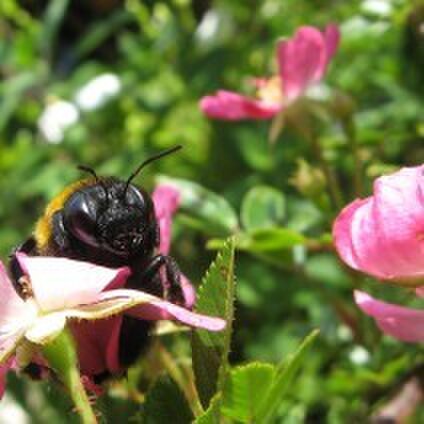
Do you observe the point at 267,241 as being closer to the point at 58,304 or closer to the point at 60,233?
the point at 60,233

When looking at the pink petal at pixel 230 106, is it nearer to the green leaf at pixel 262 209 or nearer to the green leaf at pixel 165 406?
the green leaf at pixel 262 209

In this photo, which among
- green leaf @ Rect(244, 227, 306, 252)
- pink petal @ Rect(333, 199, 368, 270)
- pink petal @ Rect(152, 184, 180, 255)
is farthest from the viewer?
green leaf @ Rect(244, 227, 306, 252)

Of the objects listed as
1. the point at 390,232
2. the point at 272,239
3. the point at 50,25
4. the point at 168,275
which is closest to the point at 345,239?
the point at 390,232

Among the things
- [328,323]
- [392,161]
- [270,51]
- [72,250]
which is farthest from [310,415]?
[72,250]

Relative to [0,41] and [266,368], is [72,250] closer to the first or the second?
[266,368]

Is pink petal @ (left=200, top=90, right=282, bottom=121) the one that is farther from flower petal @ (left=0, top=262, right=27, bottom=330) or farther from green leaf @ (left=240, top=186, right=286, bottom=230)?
flower petal @ (left=0, top=262, right=27, bottom=330)

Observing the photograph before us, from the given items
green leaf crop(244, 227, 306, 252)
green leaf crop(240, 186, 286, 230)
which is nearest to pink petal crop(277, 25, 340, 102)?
green leaf crop(240, 186, 286, 230)

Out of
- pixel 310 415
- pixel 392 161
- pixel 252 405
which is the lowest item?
pixel 310 415
